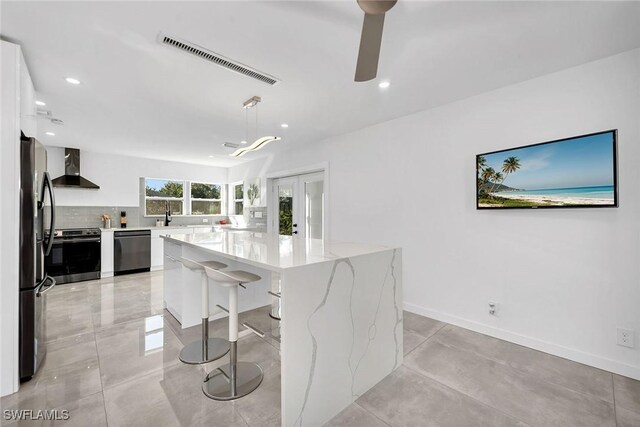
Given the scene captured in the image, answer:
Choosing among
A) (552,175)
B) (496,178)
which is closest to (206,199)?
(496,178)

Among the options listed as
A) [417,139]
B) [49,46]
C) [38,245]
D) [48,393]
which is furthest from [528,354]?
[49,46]

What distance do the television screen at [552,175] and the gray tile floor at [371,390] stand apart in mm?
1328

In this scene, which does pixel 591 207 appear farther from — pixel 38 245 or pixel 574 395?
pixel 38 245

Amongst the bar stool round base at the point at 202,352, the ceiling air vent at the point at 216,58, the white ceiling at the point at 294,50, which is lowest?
the bar stool round base at the point at 202,352

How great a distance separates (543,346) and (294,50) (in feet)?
10.6

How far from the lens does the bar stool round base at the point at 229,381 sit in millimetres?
1845

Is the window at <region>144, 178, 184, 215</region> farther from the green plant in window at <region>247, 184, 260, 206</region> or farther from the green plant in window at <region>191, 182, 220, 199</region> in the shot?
the green plant in window at <region>247, 184, 260, 206</region>

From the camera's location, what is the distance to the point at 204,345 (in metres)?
2.29

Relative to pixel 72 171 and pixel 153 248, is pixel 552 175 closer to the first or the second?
pixel 153 248

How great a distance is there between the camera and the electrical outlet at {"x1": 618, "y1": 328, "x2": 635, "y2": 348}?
205cm

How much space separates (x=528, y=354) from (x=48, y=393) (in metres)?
3.67

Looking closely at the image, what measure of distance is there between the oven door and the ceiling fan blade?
552 cm

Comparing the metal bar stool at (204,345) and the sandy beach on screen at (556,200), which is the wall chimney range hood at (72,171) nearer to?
the metal bar stool at (204,345)

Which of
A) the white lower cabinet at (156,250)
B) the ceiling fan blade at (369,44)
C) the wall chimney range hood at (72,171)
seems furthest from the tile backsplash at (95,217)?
the ceiling fan blade at (369,44)
